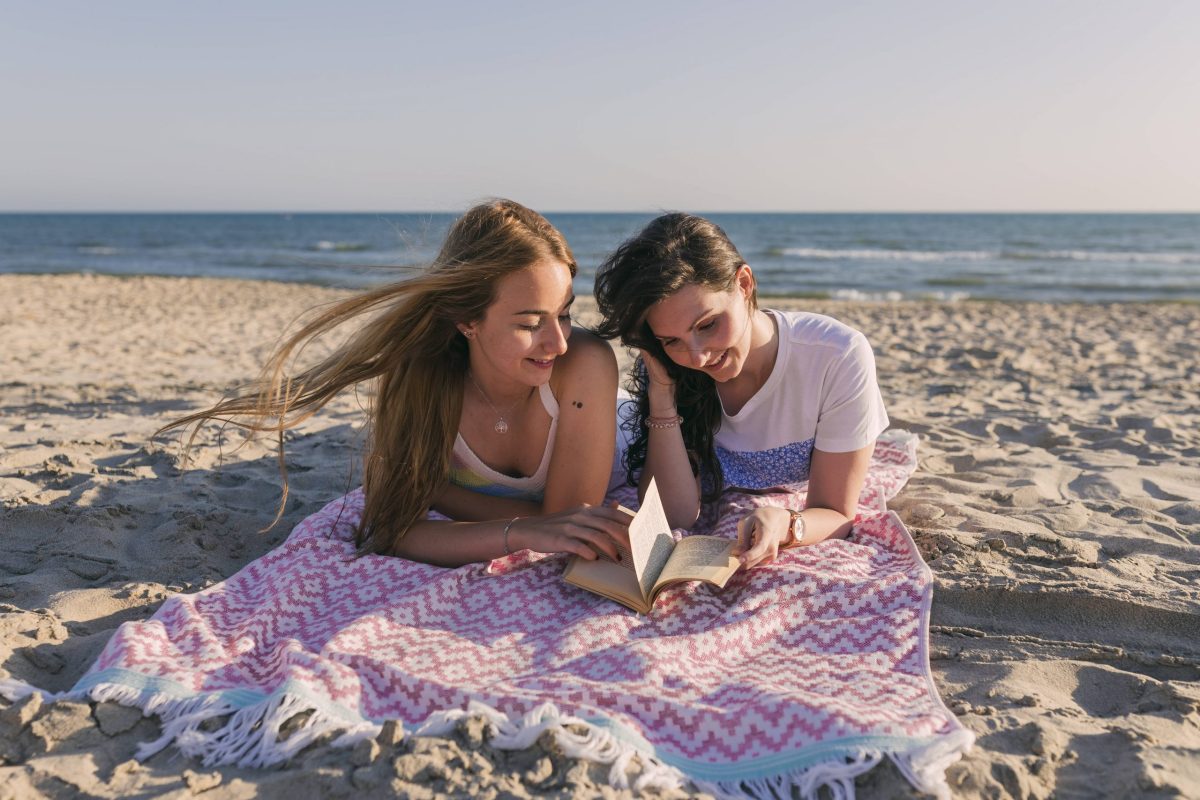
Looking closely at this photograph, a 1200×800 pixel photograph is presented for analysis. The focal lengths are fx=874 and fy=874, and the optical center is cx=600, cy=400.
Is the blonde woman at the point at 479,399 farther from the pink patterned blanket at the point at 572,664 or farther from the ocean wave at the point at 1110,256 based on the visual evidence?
the ocean wave at the point at 1110,256

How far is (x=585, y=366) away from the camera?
10.00 feet

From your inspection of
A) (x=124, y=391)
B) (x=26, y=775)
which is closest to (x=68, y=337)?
(x=124, y=391)

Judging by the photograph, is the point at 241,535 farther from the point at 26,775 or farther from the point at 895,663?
the point at 895,663

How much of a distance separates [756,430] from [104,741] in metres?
2.26

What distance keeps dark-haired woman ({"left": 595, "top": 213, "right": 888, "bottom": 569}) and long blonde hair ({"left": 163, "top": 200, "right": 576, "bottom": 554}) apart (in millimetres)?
387

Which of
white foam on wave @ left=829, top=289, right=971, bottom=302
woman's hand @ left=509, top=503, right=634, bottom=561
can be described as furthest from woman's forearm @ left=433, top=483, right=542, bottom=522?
white foam on wave @ left=829, top=289, right=971, bottom=302

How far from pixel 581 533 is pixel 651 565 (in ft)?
0.97

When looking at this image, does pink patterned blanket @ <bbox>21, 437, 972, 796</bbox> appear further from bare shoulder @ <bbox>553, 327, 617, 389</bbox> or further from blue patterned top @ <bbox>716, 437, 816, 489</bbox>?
bare shoulder @ <bbox>553, 327, 617, 389</bbox>

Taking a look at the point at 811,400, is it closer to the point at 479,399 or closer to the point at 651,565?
the point at 651,565

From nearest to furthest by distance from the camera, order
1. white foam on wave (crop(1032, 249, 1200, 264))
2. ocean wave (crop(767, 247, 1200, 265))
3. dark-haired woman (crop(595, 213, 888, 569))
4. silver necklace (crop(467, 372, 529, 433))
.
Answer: dark-haired woman (crop(595, 213, 888, 569)), silver necklace (crop(467, 372, 529, 433)), white foam on wave (crop(1032, 249, 1200, 264)), ocean wave (crop(767, 247, 1200, 265))

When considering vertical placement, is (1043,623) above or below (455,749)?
below

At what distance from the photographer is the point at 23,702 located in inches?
83.2

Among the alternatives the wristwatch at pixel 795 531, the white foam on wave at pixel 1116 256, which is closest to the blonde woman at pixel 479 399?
the wristwatch at pixel 795 531

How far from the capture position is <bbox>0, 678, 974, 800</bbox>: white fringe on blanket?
6.15 feet
